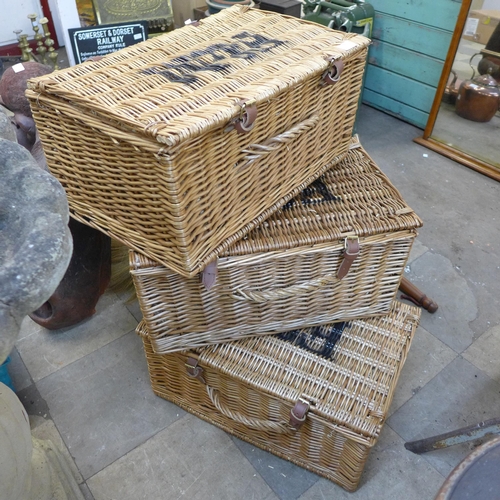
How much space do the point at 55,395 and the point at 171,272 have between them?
74cm

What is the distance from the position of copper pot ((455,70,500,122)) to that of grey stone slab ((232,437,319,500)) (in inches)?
84.2

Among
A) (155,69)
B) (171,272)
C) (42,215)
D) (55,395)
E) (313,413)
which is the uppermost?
(42,215)

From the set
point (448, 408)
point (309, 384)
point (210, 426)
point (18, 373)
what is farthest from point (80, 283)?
point (448, 408)

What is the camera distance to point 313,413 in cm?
112

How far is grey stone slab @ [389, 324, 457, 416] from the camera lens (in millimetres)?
1502

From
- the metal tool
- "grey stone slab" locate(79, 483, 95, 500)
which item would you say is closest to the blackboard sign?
"grey stone slab" locate(79, 483, 95, 500)

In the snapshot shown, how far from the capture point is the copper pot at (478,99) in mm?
2456

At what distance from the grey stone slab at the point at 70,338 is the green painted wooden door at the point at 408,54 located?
6.90ft

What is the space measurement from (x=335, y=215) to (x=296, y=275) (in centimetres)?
19

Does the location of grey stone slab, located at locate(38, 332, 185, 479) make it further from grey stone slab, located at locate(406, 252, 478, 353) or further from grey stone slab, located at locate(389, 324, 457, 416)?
grey stone slab, located at locate(406, 252, 478, 353)

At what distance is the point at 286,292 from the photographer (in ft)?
3.83

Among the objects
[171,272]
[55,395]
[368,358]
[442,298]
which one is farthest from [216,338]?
[442,298]

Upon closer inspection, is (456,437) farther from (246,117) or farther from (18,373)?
(18,373)

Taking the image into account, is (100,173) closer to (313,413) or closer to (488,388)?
(313,413)
